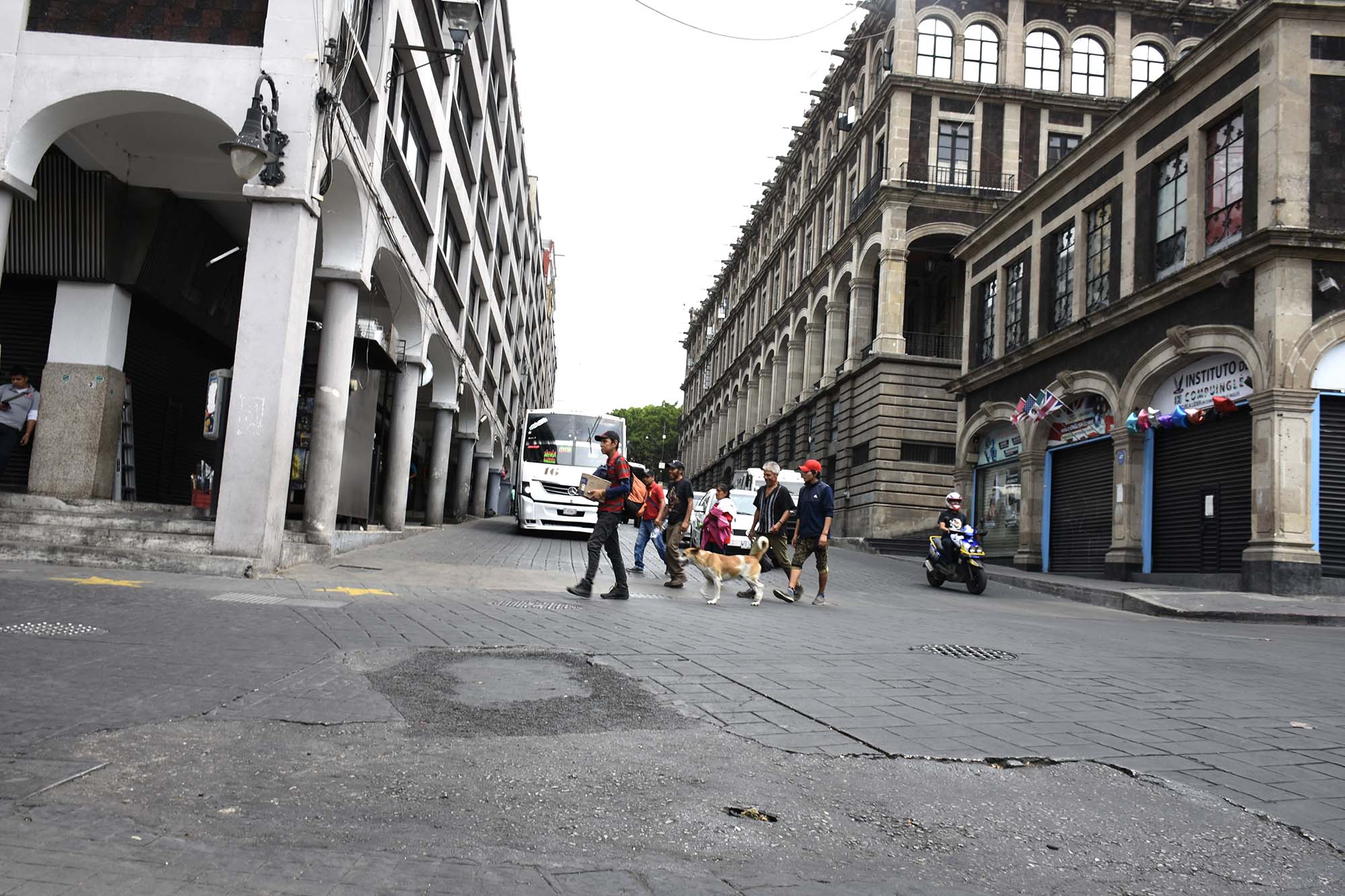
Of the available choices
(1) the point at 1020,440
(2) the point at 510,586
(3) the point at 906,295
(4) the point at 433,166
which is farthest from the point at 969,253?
(2) the point at 510,586

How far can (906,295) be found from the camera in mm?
41219

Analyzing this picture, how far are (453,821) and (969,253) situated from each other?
96.9 feet

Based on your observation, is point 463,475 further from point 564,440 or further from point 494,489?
point 494,489

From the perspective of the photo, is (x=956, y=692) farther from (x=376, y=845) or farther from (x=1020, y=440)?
(x=1020, y=440)

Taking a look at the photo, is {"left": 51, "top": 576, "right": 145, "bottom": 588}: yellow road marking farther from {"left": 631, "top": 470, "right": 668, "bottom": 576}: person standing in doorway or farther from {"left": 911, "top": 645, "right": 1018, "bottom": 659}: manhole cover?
{"left": 911, "top": 645, "right": 1018, "bottom": 659}: manhole cover

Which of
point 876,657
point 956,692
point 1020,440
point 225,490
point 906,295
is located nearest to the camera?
point 956,692

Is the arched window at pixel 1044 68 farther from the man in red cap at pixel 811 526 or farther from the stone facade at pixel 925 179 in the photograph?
the man in red cap at pixel 811 526

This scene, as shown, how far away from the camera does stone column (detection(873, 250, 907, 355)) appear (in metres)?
36.4

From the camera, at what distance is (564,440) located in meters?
23.8

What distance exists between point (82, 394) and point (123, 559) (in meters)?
3.93

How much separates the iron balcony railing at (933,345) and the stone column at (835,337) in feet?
11.5

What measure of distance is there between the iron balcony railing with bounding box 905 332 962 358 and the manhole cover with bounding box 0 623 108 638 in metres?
33.7

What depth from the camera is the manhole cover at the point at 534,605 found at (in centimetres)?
919

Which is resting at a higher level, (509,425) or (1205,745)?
(509,425)
